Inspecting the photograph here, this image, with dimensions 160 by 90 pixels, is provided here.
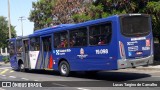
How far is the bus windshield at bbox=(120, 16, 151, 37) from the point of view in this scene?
15.3 metres

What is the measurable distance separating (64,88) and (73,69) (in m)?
4.71

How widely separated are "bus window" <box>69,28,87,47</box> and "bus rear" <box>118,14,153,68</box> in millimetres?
2331

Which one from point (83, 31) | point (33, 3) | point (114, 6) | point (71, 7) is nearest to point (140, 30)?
point (83, 31)

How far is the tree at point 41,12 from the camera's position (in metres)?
46.1

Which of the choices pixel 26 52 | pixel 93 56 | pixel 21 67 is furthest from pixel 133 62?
pixel 21 67

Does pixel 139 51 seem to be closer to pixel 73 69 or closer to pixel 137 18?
pixel 137 18

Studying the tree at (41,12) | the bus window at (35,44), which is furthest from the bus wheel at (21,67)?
the tree at (41,12)

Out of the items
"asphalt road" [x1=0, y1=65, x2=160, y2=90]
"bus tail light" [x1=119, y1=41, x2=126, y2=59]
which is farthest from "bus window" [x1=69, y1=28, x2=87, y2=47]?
"bus tail light" [x1=119, y1=41, x2=126, y2=59]

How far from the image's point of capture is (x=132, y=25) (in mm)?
15570

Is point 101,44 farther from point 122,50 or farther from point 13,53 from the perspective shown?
point 13,53

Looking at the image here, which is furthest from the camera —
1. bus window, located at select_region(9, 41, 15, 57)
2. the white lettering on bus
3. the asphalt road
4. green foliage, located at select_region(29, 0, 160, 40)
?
bus window, located at select_region(9, 41, 15, 57)

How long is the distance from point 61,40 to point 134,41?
503cm

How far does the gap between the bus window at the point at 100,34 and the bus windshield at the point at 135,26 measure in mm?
635

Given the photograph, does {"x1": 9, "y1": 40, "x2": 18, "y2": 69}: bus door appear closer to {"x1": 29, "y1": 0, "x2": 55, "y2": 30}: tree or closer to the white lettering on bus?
the white lettering on bus
